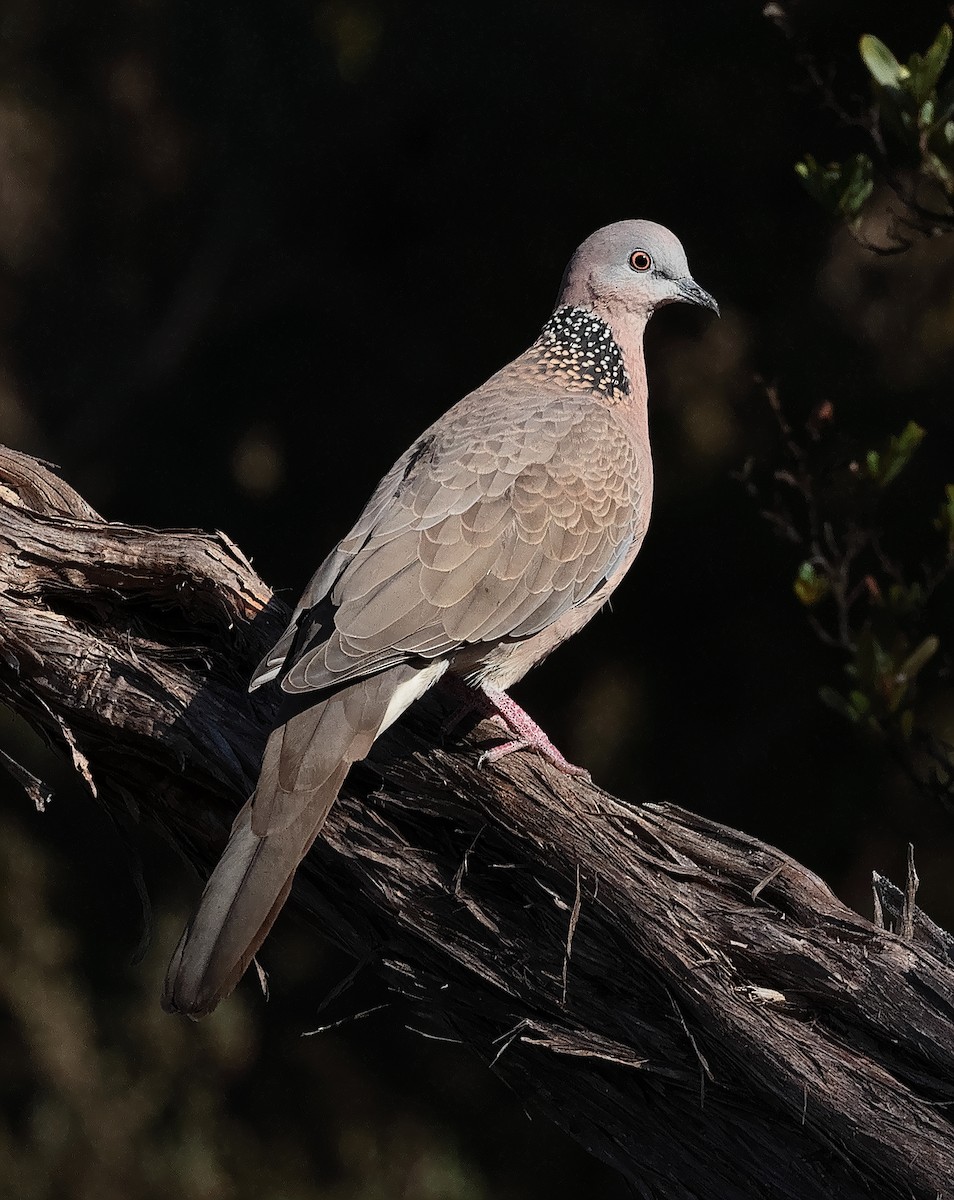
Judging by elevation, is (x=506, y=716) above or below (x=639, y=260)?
below

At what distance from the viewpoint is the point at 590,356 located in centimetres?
318

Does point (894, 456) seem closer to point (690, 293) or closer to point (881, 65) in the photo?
point (690, 293)

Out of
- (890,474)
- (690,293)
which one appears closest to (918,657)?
(890,474)

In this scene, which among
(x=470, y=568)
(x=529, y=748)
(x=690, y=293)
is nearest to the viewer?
(x=529, y=748)

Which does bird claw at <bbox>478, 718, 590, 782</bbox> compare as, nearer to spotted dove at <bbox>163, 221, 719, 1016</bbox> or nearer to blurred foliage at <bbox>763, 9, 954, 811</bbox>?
spotted dove at <bbox>163, 221, 719, 1016</bbox>

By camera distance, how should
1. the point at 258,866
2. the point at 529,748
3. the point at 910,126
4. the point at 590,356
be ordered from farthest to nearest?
the point at 590,356, the point at 910,126, the point at 529,748, the point at 258,866

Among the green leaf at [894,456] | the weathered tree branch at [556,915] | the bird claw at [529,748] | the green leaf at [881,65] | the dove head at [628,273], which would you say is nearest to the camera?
the weathered tree branch at [556,915]

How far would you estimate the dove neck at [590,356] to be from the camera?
3.13 meters

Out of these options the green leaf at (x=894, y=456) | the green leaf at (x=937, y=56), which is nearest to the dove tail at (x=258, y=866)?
the green leaf at (x=894, y=456)

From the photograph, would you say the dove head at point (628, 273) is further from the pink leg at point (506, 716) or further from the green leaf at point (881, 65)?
the pink leg at point (506, 716)

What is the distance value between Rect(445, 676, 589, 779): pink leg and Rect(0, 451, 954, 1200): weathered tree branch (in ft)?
0.47

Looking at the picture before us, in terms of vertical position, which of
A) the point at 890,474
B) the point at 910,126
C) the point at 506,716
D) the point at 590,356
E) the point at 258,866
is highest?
the point at 910,126

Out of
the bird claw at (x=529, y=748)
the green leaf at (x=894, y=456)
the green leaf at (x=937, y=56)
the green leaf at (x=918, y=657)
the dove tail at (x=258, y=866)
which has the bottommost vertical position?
the dove tail at (x=258, y=866)

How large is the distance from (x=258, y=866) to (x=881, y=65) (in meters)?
1.96
